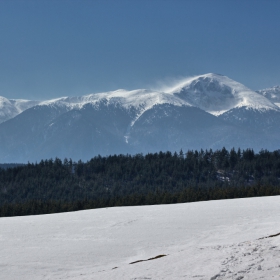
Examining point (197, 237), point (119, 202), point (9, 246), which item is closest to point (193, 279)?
point (197, 237)

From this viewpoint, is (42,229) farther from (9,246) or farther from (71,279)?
(71,279)

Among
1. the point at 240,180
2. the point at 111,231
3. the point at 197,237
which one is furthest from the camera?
the point at 240,180

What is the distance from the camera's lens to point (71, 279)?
20953 mm

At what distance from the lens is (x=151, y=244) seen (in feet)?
97.7

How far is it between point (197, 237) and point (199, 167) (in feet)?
555

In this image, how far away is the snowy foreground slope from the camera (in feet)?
61.7

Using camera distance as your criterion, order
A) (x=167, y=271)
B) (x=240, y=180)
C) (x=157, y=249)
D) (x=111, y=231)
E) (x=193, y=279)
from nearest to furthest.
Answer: (x=193, y=279) < (x=167, y=271) < (x=157, y=249) < (x=111, y=231) < (x=240, y=180)

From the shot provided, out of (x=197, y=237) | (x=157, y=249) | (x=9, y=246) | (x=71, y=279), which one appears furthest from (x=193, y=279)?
(x=9, y=246)

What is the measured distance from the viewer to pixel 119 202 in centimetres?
10344

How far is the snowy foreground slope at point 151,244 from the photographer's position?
1880 centimetres

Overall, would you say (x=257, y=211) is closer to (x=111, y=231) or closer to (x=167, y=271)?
(x=111, y=231)

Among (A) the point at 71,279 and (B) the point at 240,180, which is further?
(B) the point at 240,180

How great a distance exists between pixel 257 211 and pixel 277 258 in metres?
21.7

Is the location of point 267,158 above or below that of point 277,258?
above
